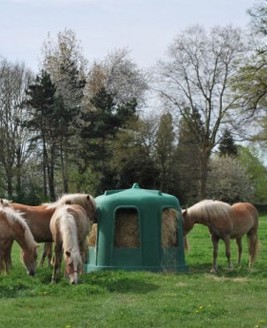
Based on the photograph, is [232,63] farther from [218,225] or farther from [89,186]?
[218,225]

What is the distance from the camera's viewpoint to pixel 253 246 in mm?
15633

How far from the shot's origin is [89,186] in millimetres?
45156

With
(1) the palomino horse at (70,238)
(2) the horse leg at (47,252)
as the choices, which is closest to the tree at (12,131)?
(2) the horse leg at (47,252)

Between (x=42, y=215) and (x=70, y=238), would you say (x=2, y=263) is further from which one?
(x=70, y=238)

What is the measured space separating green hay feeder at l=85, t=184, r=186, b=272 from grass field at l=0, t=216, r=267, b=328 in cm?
98

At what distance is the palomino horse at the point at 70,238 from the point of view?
11.0m

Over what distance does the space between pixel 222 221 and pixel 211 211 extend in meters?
0.37

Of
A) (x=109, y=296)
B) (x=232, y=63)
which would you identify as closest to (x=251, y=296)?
(x=109, y=296)

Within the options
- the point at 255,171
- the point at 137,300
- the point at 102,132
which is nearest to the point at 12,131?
the point at 102,132

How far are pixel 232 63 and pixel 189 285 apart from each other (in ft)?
111

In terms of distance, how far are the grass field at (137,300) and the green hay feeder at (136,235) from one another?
982 millimetres

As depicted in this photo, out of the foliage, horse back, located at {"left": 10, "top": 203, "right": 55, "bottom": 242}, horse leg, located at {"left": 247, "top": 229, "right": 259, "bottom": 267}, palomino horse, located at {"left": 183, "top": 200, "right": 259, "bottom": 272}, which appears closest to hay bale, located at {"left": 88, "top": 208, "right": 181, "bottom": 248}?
palomino horse, located at {"left": 183, "top": 200, "right": 259, "bottom": 272}

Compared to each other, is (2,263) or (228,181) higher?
(228,181)

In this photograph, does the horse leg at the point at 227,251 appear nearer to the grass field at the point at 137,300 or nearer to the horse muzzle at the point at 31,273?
the grass field at the point at 137,300
